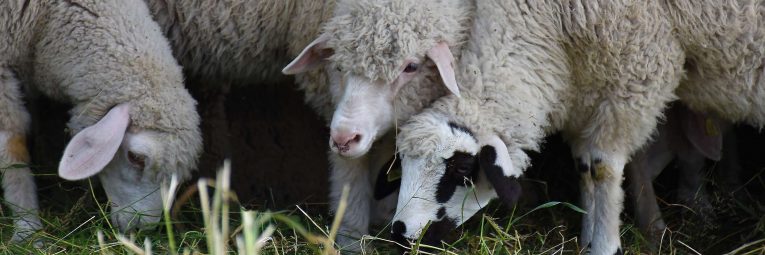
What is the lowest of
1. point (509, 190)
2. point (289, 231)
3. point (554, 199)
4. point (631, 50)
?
point (554, 199)

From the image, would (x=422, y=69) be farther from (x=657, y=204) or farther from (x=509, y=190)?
(x=657, y=204)

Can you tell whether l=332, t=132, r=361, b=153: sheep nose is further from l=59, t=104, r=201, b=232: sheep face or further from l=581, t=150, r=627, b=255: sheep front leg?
l=581, t=150, r=627, b=255: sheep front leg

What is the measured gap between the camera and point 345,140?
3.97 metres

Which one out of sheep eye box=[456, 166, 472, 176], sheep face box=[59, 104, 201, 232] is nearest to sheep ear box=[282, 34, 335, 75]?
sheep face box=[59, 104, 201, 232]

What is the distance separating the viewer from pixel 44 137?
5641 mm

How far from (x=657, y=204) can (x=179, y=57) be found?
227 centimetres

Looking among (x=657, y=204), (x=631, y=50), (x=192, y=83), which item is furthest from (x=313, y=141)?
(x=631, y=50)

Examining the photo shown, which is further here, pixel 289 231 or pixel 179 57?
pixel 179 57

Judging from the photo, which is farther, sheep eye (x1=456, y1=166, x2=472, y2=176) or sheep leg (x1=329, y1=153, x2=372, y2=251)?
sheep leg (x1=329, y1=153, x2=372, y2=251)

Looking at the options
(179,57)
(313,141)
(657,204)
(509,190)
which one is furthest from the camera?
(313,141)

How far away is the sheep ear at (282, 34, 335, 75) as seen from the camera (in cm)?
420

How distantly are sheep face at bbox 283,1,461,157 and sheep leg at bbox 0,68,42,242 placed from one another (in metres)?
1.23

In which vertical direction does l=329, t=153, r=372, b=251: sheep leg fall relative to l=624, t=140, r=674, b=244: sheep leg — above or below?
above

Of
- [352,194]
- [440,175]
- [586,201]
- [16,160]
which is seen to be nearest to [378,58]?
[440,175]
